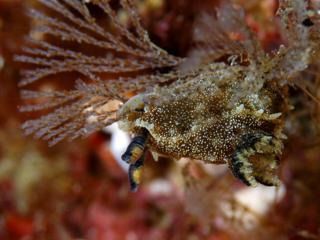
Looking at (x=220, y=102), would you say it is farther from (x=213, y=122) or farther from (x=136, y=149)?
(x=136, y=149)

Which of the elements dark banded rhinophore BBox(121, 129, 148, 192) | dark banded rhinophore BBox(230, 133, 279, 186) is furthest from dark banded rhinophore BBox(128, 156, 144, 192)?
dark banded rhinophore BBox(230, 133, 279, 186)

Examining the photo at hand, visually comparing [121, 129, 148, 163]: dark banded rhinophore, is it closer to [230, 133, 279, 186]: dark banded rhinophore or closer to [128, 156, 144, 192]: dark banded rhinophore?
[128, 156, 144, 192]: dark banded rhinophore

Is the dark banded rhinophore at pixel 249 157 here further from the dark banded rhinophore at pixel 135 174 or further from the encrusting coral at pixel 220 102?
the dark banded rhinophore at pixel 135 174

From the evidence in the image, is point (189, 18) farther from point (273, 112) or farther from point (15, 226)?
point (15, 226)

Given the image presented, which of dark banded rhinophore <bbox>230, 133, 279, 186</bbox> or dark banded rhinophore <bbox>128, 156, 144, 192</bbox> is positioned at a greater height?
dark banded rhinophore <bbox>128, 156, 144, 192</bbox>

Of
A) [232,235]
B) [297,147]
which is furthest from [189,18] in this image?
[232,235]

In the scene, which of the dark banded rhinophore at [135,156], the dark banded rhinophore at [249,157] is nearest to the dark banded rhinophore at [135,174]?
the dark banded rhinophore at [135,156]
